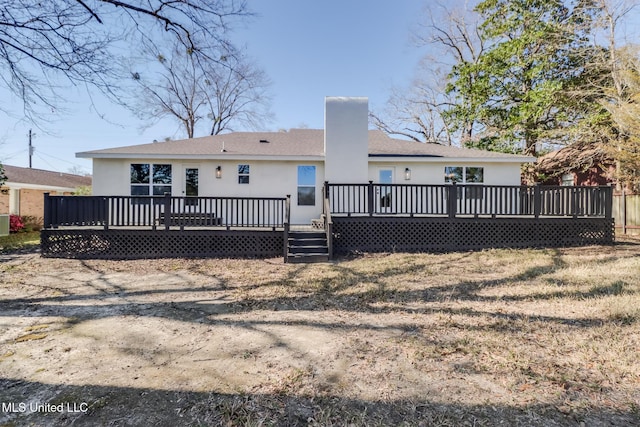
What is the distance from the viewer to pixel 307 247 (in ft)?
25.1

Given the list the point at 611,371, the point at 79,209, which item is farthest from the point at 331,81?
the point at 611,371

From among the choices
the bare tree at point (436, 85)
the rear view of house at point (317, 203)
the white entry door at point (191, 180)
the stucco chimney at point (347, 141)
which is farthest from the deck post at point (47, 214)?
the bare tree at point (436, 85)

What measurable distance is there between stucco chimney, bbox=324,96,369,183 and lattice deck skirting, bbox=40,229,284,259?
305 centimetres

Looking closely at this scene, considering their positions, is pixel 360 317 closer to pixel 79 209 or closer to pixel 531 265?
pixel 531 265

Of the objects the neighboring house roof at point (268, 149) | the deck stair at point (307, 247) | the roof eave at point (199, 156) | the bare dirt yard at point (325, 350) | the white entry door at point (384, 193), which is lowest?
the bare dirt yard at point (325, 350)

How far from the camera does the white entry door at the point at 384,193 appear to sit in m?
8.80

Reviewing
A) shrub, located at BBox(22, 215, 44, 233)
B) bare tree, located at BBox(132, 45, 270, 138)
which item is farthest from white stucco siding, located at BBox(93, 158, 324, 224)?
bare tree, located at BBox(132, 45, 270, 138)

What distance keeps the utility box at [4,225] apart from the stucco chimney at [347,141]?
14501 mm

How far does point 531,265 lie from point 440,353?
488cm

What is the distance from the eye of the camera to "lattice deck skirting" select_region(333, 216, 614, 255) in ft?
27.6

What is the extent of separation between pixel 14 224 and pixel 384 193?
17.0m

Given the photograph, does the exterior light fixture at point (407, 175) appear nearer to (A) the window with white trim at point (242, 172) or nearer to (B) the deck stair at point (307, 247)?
(B) the deck stair at point (307, 247)

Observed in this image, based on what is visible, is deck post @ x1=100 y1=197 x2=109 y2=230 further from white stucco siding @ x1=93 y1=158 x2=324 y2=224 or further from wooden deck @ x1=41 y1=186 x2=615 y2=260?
white stucco siding @ x1=93 y1=158 x2=324 y2=224

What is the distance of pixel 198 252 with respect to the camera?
802 centimetres
